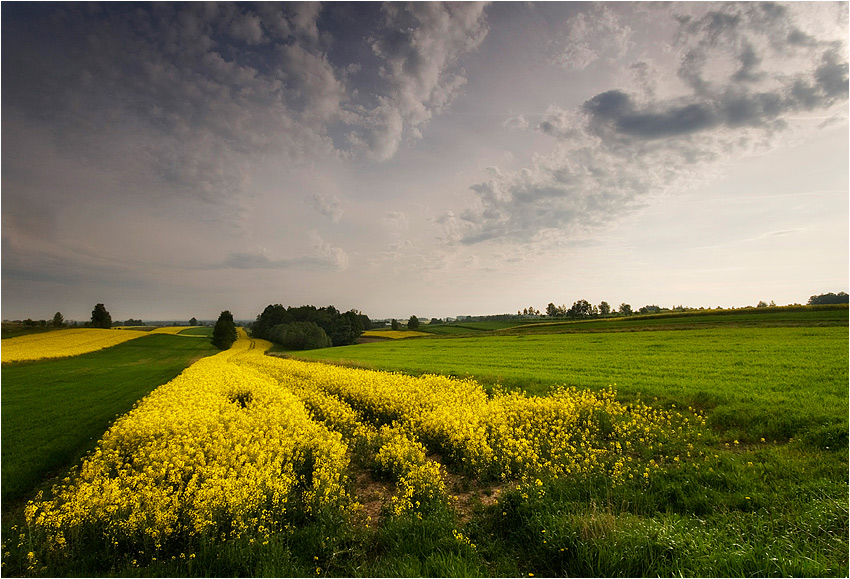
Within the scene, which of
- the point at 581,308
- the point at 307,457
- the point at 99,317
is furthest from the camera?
the point at 581,308

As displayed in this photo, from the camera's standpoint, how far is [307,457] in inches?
304

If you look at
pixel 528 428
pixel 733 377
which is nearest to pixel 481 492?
pixel 528 428

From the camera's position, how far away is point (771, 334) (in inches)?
896

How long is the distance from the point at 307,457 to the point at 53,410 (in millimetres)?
14516

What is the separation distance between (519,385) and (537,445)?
630 centimetres

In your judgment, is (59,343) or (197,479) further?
(59,343)

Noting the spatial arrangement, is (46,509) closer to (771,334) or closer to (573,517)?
(573,517)

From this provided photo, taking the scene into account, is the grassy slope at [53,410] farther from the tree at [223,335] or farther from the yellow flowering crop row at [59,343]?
the tree at [223,335]

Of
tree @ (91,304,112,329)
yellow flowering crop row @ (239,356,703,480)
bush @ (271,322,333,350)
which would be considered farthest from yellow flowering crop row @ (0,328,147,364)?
yellow flowering crop row @ (239,356,703,480)

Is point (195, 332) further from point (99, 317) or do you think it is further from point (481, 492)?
point (481, 492)

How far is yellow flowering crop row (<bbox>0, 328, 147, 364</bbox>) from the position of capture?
3492 cm

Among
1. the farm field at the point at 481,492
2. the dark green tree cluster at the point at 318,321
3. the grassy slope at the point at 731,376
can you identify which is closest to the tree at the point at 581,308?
the dark green tree cluster at the point at 318,321

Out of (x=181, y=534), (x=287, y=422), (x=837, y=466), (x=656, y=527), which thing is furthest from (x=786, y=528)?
(x=287, y=422)

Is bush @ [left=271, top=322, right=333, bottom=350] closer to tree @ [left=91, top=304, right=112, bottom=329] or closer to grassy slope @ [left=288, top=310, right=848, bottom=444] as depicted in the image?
tree @ [left=91, top=304, right=112, bottom=329]
